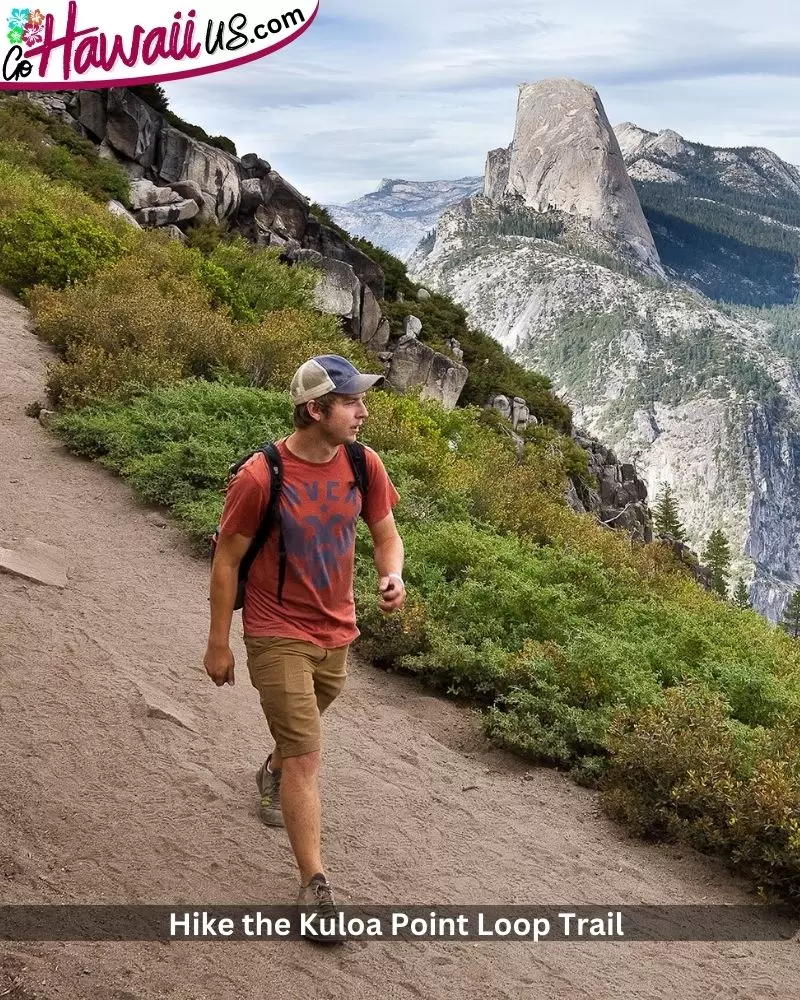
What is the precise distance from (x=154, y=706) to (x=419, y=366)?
23.4 m

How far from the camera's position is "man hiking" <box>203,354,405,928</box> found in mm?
3752

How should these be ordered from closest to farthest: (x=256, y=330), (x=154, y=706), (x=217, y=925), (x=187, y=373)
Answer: (x=217, y=925), (x=154, y=706), (x=187, y=373), (x=256, y=330)

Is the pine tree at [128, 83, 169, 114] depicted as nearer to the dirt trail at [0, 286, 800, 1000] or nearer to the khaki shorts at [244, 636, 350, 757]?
the dirt trail at [0, 286, 800, 1000]

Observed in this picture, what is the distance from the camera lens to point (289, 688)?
377cm

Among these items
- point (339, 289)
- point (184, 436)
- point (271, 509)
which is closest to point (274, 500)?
point (271, 509)

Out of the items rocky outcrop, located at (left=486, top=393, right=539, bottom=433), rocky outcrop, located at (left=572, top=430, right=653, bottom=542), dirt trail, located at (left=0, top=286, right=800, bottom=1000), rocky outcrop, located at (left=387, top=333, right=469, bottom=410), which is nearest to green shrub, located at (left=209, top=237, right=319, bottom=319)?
rocky outcrop, located at (left=387, top=333, right=469, bottom=410)

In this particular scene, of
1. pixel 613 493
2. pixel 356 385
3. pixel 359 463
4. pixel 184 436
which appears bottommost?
pixel 613 493

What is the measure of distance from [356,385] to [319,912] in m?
2.07

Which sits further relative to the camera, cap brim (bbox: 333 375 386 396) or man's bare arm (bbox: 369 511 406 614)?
man's bare arm (bbox: 369 511 406 614)

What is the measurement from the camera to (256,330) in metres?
13.4

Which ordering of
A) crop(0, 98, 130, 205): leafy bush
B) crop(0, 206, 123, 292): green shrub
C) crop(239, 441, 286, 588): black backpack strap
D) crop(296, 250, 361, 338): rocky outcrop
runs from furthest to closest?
crop(296, 250, 361, 338): rocky outcrop < crop(0, 98, 130, 205): leafy bush < crop(0, 206, 123, 292): green shrub < crop(239, 441, 286, 588): black backpack strap

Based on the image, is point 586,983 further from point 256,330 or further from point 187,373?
point 256,330

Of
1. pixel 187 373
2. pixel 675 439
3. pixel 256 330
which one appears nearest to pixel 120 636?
pixel 187 373

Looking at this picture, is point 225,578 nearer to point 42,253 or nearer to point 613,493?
point 42,253
